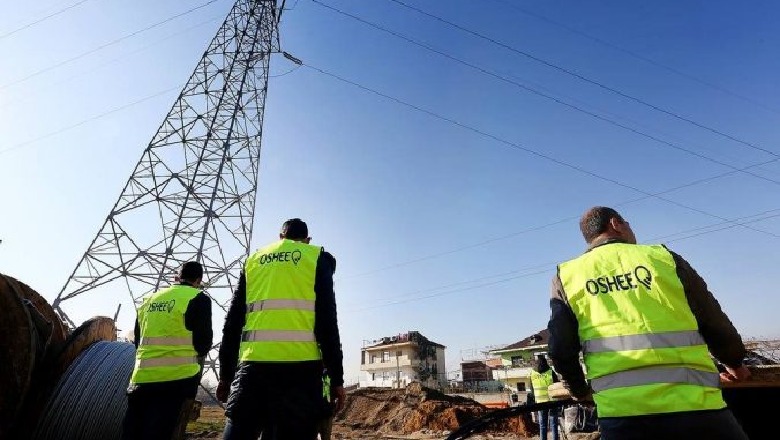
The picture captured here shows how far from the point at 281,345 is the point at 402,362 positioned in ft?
170

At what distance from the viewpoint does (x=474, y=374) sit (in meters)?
55.3

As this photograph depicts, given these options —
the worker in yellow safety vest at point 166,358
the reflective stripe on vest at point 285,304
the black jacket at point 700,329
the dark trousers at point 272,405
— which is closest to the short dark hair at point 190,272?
the worker in yellow safety vest at point 166,358

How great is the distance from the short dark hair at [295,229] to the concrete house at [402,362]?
48.5m

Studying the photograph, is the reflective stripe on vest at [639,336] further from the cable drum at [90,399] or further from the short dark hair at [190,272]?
the cable drum at [90,399]

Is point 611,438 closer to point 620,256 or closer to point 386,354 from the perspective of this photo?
point 620,256

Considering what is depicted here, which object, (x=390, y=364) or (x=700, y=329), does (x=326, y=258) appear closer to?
(x=700, y=329)

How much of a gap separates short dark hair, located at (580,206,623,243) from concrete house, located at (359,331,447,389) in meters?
49.0

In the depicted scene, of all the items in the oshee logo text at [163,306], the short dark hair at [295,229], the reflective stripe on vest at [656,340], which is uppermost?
the short dark hair at [295,229]

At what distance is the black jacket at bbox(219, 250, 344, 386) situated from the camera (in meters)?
2.41

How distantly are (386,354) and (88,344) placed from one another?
5119 centimetres

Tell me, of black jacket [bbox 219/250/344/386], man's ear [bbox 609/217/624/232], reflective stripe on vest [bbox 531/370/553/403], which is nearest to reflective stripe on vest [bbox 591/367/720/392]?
man's ear [bbox 609/217/624/232]

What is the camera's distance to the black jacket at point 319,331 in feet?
7.91

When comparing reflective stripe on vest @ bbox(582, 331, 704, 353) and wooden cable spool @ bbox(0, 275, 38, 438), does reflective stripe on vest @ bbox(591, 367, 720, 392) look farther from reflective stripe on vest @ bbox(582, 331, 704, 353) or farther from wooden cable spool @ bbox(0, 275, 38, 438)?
wooden cable spool @ bbox(0, 275, 38, 438)

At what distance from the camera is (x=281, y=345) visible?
7.64 feet
